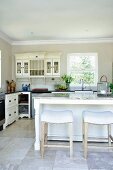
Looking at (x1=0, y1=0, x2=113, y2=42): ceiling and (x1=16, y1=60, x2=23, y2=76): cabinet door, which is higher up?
(x1=0, y1=0, x2=113, y2=42): ceiling

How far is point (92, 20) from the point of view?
4.64 meters

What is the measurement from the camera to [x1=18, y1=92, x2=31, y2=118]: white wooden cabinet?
643 cm

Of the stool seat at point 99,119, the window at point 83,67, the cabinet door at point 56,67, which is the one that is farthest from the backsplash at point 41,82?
the stool seat at point 99,119

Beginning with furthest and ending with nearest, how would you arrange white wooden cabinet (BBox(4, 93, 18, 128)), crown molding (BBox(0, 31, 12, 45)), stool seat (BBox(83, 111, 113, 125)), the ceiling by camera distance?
crown molding (BBox(0, 31, 12, 45))
white wooden cabinet (BBox(4, 93, 18, 128))
the ceiling
stool seat (BBox(83, 111, 113, 125))

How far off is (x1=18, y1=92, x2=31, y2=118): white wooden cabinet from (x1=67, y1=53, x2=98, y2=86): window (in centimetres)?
163

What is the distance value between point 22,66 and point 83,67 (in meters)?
2.11

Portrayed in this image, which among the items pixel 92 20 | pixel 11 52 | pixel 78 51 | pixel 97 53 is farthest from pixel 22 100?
pixel 92 20

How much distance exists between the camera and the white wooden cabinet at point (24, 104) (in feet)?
21.1

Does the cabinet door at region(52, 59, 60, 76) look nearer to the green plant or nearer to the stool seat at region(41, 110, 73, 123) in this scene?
the green plant

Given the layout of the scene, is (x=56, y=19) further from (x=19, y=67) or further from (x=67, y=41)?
(x=19, y=67)

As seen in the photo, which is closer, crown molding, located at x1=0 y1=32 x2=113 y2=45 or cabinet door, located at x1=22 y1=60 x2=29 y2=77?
crown molding, located at x1=0 y1=32 x2=113 y2=45

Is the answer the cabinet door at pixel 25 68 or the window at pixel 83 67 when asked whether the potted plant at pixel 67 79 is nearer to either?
the window at pixel 83 67

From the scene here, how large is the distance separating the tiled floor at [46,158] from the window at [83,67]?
3.44 m

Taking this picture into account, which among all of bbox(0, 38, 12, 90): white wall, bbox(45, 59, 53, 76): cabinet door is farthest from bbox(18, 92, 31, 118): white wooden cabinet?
bbox(45, 59, 53, 76): cabinet door
